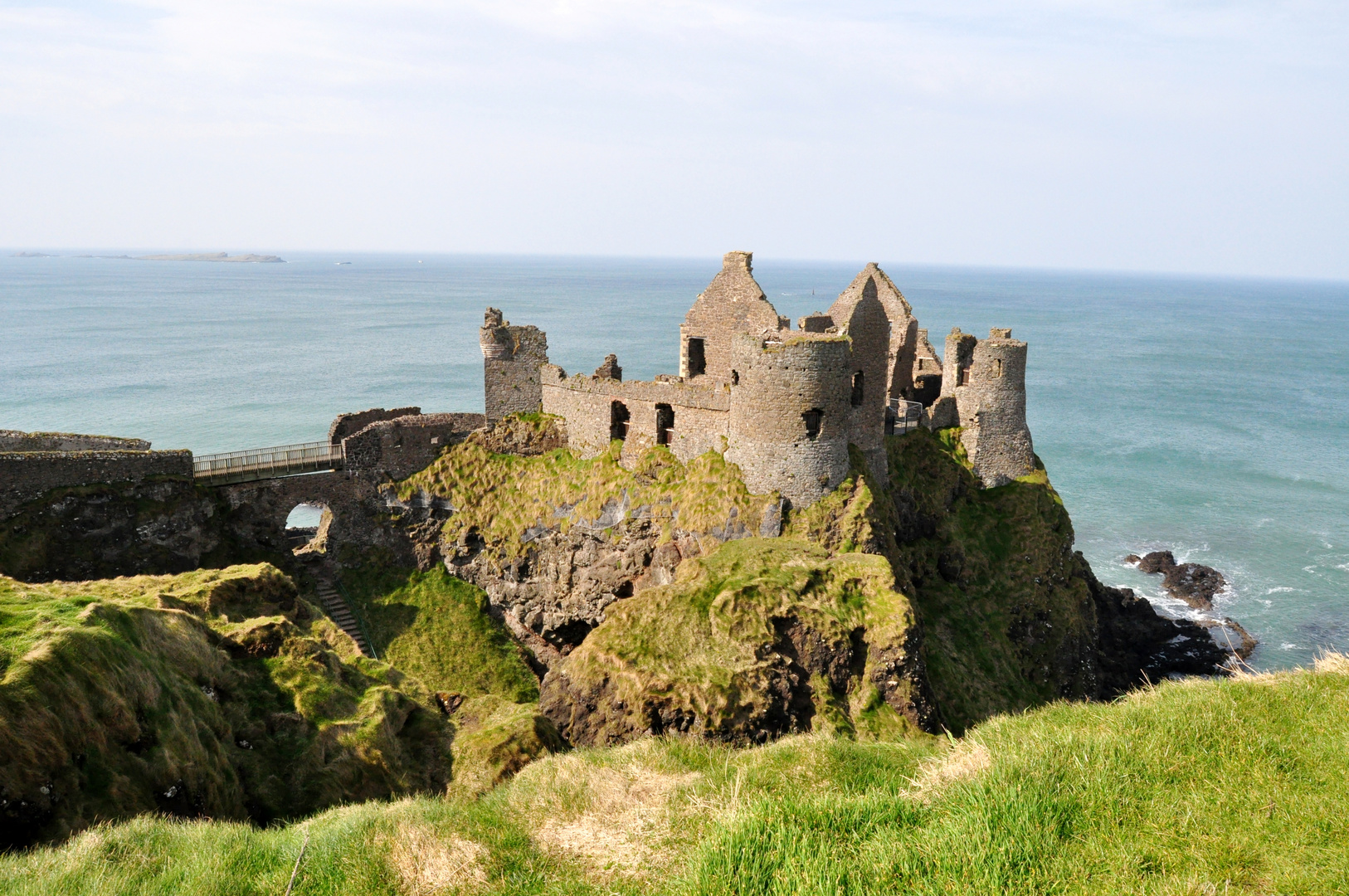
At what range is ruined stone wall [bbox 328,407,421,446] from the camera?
35.1m

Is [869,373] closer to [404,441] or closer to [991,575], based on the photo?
[991,575]

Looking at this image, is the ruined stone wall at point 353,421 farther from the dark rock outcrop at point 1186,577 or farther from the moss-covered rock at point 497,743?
the dark rock outcrop at point 1186,577

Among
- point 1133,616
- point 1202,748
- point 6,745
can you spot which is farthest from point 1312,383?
point 6,745

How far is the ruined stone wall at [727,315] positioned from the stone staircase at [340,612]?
51.6 feet

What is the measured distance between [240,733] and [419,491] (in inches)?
693

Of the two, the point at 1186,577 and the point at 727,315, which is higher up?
the point at 727,315

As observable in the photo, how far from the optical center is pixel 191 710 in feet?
54.9

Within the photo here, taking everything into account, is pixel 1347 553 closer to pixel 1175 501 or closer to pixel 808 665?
pixel 1175 501

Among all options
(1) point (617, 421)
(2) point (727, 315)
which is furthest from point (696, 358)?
(1) point (617, 421)

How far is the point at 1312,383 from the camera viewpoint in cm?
11262

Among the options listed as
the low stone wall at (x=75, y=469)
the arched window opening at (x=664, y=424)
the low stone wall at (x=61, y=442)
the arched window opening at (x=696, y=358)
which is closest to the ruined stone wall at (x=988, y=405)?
the arched window opening at (x=696, y=358)

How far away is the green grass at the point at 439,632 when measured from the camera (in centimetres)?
3152

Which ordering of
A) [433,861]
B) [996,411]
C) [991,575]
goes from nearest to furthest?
[433,861], [991,575], [996,411]

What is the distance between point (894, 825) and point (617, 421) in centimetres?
2510
